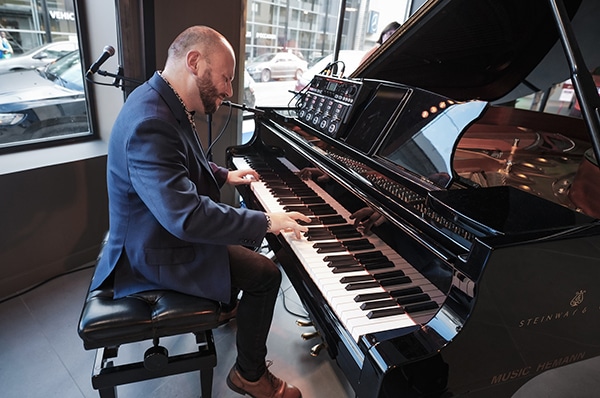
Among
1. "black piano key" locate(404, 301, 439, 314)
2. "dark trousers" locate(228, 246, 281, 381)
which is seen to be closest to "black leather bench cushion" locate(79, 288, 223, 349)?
"dark trousers" locate(228, 246, 281, 381)

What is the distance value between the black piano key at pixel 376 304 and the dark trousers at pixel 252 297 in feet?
1.78

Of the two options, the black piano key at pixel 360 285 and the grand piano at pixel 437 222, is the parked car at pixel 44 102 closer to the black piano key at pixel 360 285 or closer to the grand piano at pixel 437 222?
the grand piano at pixel 437 222

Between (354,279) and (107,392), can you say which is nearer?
(354,279)

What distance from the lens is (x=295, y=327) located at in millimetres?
2166

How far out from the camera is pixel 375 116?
5.27 feet

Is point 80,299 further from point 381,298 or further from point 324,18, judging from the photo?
point 324,18

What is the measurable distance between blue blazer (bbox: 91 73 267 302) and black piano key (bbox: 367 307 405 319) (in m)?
0.48

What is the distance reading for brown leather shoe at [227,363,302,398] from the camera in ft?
5.26

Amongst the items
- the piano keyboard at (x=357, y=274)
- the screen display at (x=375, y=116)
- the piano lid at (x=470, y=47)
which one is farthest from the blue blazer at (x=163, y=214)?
the piano lid at (x=470, y=47)

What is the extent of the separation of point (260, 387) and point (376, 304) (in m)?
0.84

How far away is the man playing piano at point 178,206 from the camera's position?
1169mm

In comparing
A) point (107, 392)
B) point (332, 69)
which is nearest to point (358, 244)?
point (107, 392)

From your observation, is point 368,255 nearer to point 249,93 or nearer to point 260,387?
point 260,387

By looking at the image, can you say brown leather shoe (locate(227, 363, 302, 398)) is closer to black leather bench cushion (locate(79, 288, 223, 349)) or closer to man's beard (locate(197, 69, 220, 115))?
black leather bench cushion (locate(79, 288, 223, 349))
